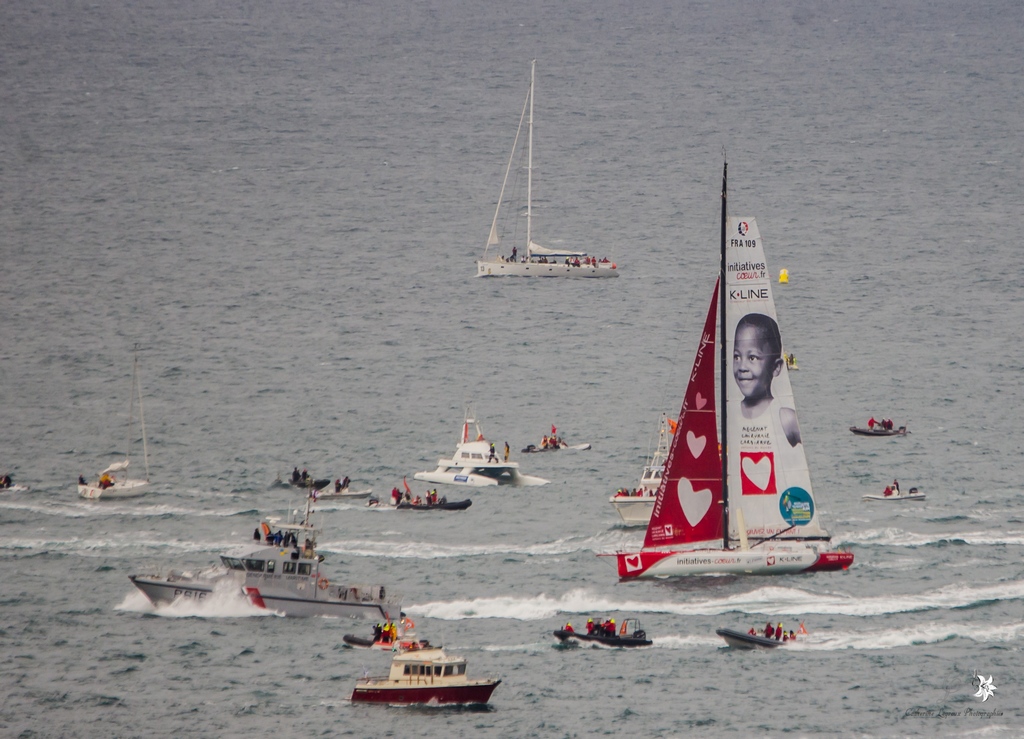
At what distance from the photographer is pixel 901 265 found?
174 m

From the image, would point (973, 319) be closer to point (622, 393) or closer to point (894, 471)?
point (622, 393)

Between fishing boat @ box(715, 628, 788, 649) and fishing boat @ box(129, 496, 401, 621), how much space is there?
45.9 ft

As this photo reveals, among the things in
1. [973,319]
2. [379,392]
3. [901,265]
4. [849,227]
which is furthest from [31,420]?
[849,227]

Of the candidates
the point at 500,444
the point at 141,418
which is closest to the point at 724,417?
the point at 500,444

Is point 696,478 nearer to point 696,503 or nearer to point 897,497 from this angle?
point 696,503

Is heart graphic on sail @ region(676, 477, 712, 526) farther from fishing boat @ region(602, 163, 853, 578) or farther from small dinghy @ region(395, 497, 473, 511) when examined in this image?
small dinghy @ region(395, 497, 473, 511)

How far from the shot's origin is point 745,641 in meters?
70.4

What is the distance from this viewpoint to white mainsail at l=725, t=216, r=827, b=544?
74.1 metres

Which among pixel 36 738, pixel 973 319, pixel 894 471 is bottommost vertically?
pixel 36 738

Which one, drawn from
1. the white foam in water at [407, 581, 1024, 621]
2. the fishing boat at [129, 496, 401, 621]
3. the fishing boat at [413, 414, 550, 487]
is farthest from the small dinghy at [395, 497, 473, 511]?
the fishing boat at [129, 496, 401, 621]

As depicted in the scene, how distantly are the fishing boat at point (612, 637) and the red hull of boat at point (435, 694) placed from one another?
286 inches

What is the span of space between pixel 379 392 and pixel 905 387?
3774 cm

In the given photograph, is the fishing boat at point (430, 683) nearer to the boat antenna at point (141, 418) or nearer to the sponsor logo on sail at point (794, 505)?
the sponsor logo on sail at point (794, 505)

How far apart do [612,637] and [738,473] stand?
9.68 meters
